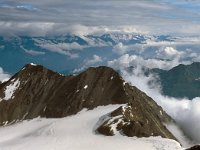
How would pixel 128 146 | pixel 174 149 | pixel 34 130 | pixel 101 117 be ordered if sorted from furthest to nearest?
pixel 34 130 < pixel 101 117 < pixel 128 146 < pixel 174 149

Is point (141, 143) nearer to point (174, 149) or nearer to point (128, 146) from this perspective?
point (128, 146)

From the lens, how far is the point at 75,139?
531ft

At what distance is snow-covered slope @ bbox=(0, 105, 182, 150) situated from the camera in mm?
147375

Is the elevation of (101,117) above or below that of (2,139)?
above

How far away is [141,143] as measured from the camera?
148250 mm

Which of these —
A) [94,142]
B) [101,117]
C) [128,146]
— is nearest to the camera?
[128,146]

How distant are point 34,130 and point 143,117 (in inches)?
1853

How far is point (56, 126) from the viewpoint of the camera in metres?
182

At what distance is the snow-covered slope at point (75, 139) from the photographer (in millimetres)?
147375

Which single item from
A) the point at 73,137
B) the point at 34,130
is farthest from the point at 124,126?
the point at 34,130

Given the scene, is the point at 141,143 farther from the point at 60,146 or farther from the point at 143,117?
the point at 143,117

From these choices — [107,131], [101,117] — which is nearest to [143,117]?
[101,117]

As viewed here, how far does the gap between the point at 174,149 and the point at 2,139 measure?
262 ft

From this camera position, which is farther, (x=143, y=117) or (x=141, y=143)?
(x=143, y=117)
